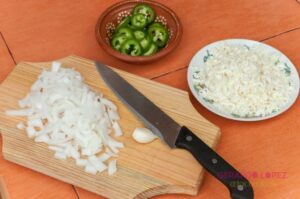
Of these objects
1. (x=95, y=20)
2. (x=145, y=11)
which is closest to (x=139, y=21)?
(x=145, y=11)

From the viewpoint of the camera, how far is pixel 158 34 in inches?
47.6

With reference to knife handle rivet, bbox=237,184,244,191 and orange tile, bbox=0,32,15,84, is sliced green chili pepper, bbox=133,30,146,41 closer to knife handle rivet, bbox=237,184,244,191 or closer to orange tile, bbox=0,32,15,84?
orange tile, bbox=0,32,15,84

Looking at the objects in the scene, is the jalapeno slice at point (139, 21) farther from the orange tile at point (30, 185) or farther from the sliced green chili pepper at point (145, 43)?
the orange tile at point (30, 185)

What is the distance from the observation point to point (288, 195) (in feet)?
3.07

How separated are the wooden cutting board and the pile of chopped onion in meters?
0.02

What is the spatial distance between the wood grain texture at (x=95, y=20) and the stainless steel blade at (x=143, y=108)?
12 centimetres

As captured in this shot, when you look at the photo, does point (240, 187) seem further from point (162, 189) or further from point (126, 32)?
point (126, 32)

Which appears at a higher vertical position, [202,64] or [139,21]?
[139,21]

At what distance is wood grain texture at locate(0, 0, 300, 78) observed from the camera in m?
1.24

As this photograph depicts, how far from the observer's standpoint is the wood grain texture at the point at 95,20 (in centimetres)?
124

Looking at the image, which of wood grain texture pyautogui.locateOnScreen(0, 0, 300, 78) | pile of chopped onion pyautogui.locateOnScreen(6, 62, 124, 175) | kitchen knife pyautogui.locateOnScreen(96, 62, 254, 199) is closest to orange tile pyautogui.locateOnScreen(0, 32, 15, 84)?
wood grain texture pyautogui.locateOnScreen(0, 0, 300, 78)

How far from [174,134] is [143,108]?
0.35 feet

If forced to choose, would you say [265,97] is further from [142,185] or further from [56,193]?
[56,193]

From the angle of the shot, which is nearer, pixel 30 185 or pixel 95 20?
pixel 30 185
